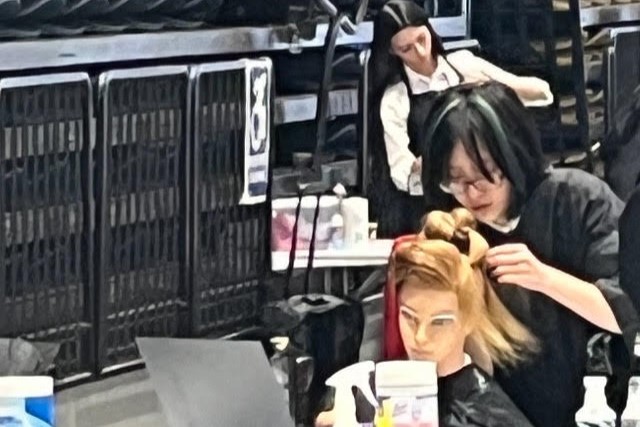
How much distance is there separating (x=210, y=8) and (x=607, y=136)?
58 centimetres

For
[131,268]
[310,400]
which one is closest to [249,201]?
[131,268]

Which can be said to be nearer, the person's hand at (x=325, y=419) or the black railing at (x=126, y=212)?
the black railing at (x=126, y=212)

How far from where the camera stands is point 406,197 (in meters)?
1.58

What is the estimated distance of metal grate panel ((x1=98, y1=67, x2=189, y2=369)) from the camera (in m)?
1.41

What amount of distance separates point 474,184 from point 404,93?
0.51 ft

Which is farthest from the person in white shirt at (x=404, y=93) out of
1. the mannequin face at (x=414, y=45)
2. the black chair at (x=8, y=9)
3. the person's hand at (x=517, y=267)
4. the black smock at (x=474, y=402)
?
the black chair at (x=8, y=9)

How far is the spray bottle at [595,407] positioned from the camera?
5.24 ft

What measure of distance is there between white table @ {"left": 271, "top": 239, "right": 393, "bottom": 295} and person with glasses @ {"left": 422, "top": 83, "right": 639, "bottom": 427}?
0.11 metres

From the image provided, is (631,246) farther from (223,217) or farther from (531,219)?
(223,217)

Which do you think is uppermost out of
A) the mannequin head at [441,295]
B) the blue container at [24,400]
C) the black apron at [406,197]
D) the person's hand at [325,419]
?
the black apron at [406,197]

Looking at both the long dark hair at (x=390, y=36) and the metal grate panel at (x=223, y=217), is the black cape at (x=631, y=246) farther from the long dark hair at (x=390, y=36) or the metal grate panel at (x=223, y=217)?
the metal grate panel at (x=223, y=217)

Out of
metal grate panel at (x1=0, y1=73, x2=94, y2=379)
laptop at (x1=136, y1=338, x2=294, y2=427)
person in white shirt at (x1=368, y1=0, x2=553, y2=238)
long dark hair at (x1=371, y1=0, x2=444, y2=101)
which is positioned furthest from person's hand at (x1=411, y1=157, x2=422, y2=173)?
metal grate panel at (x1=0, y1=73, x2=94, y2=379)

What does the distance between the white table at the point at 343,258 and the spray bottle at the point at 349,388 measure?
0.11 m

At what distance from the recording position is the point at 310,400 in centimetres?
156
